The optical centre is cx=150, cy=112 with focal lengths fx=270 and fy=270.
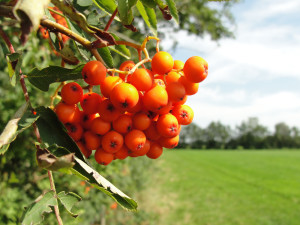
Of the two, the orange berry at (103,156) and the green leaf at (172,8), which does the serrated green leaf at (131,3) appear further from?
the orange berry at (103,156)

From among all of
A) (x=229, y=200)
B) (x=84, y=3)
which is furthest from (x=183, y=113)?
(x=229, y=200)

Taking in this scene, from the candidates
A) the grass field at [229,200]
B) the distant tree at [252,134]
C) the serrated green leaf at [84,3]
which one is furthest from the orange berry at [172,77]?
the distant tree at [252,134]

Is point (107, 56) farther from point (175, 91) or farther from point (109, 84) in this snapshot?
point (175, 91)

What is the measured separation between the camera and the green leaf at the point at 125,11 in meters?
1.00

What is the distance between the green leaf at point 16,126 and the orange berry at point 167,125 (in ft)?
1.57

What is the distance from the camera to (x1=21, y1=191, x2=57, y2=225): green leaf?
3.01ft

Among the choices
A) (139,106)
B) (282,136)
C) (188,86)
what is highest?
(282,136)

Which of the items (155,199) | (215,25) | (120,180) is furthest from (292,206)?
(120,180)

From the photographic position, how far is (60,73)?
1.12 metres

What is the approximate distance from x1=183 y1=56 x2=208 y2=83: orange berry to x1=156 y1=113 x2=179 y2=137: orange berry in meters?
0.18

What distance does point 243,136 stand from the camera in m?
92.1

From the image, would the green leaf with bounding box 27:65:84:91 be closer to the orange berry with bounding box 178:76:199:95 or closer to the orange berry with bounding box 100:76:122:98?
the orange berry with bounding box 100:76:122:98

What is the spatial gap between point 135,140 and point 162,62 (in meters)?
0.34

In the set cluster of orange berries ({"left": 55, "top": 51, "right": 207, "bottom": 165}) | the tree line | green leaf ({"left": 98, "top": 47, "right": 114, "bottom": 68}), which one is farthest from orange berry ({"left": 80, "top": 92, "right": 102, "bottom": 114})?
the tree line
